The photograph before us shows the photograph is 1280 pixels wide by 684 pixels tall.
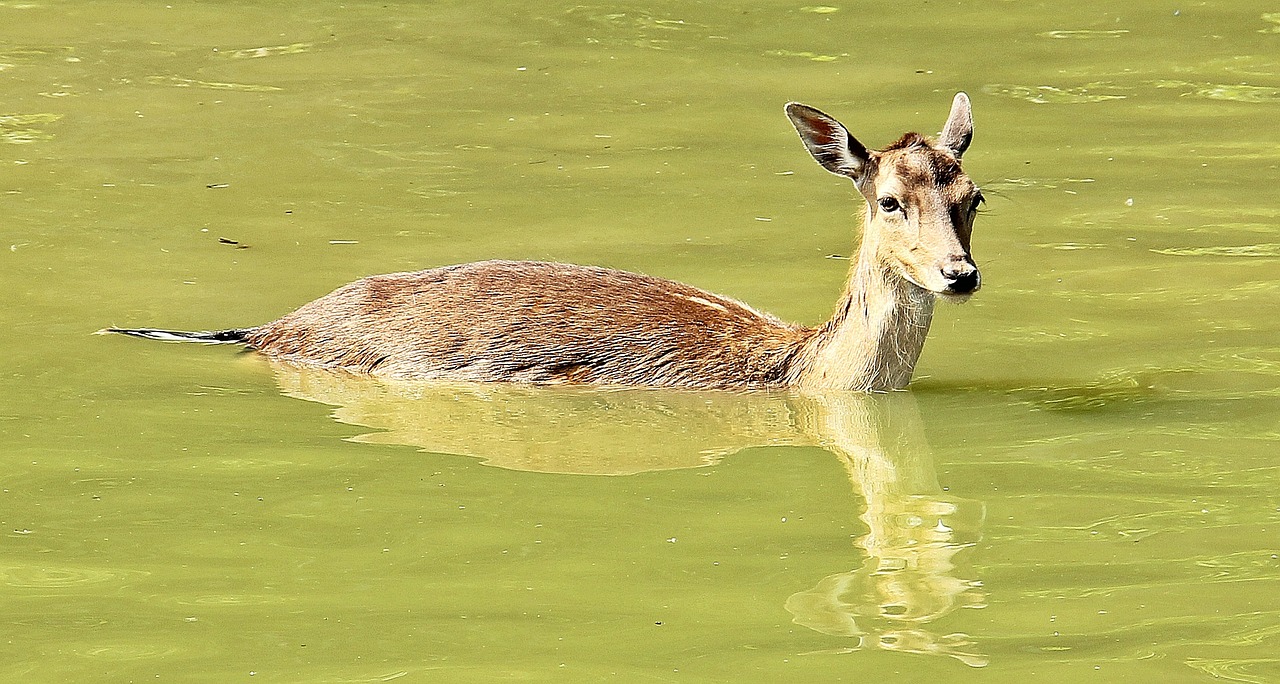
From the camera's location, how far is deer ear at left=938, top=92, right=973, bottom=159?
8.84 metres

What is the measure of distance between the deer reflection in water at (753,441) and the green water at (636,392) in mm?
26

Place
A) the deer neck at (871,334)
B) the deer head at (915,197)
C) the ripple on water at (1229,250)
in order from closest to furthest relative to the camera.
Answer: the deer head at (915,197) < the deer neck at (871,334) < the ripple on water at (1229,250)

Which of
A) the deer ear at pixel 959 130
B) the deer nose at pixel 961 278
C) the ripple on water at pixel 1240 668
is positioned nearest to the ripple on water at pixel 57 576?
the ripple on water at pixel 1240 668

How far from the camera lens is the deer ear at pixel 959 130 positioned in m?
8.84

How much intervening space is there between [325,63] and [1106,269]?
6.86m

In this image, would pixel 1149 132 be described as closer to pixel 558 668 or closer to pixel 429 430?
pixel 429 430

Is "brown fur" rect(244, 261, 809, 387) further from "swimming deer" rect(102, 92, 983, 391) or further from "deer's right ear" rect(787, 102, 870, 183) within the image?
"deer's right ear" rect(787, 102, 870, 183)

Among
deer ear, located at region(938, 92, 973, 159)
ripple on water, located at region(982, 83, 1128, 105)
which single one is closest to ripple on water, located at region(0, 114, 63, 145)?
ripple on water, located at region(982, 83, 1128, 105)

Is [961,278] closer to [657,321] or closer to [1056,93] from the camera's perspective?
[657,321]

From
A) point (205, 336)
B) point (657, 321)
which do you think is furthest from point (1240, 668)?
point (205, 336)

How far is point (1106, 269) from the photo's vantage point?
10586mm

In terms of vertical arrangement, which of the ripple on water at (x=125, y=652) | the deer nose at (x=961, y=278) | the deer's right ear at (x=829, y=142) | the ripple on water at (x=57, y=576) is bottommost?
the ripple on water at (x=57, y=576)

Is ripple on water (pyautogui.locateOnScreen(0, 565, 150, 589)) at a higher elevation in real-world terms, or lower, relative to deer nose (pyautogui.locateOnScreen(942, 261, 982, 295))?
lower

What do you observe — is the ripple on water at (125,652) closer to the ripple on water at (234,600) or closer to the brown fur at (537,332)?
the ripple on water at (234,600)
